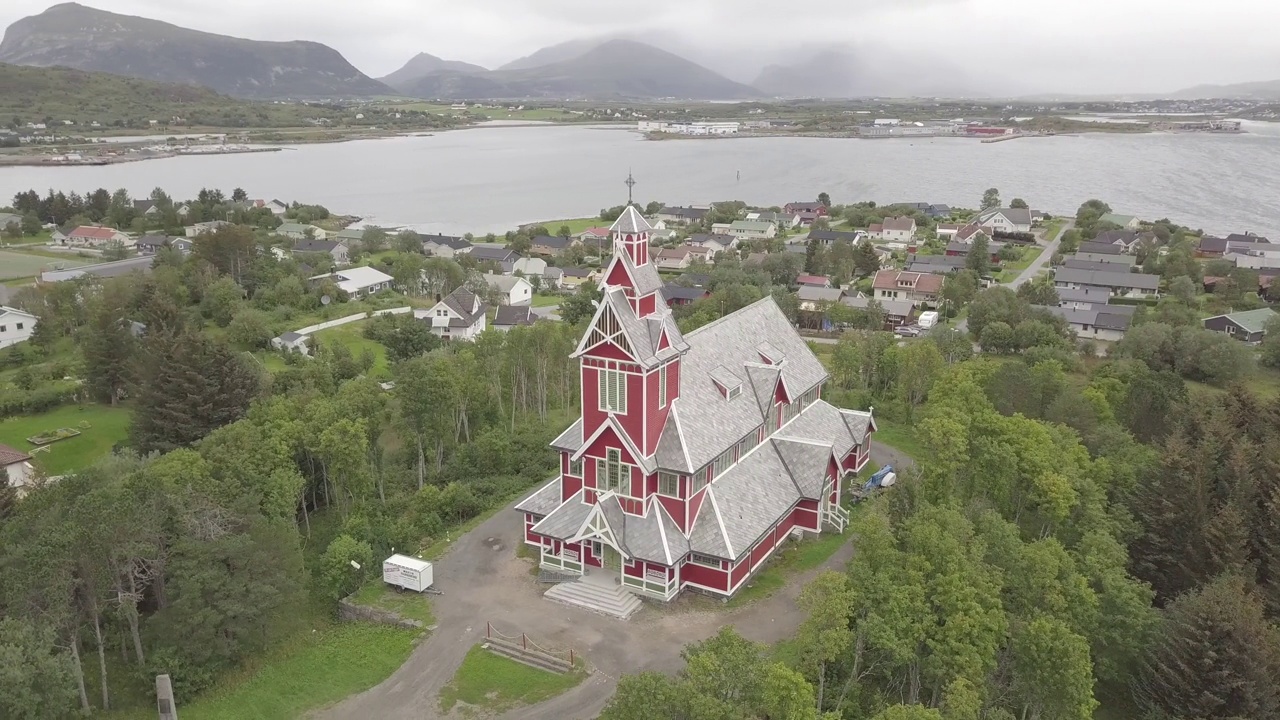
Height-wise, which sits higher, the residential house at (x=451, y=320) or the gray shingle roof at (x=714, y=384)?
the gray shingle roof at (x=714, y=384)

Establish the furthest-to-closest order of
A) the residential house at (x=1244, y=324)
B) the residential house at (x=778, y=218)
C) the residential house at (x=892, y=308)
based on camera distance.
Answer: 1. the residential house at (x=778, y=218)
2. the residential house at (x=892, y=308)
3. the residential house at (x=1244, y=324)

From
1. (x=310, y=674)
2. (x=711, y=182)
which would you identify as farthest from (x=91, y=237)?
(x=711, y=182)

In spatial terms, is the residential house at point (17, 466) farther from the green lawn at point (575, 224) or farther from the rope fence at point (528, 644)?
the green lawn at point (575, 224)

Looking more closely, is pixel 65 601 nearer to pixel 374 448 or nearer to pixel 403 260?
pixel 374 448

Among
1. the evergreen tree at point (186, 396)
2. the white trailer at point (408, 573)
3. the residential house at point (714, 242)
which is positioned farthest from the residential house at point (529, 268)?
the white trailer at point (408, 573)

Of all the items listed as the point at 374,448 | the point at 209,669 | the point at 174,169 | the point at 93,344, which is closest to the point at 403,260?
the point at 93,344

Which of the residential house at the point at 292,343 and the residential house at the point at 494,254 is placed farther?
Result: the residential house at the point at 494,254

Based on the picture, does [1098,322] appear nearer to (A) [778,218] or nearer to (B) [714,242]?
(B) [714,242]

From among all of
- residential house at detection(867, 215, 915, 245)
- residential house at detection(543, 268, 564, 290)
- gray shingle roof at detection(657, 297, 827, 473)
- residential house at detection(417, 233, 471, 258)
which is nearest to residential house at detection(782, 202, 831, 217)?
residential house at detection(867, 215, 915, 245)
